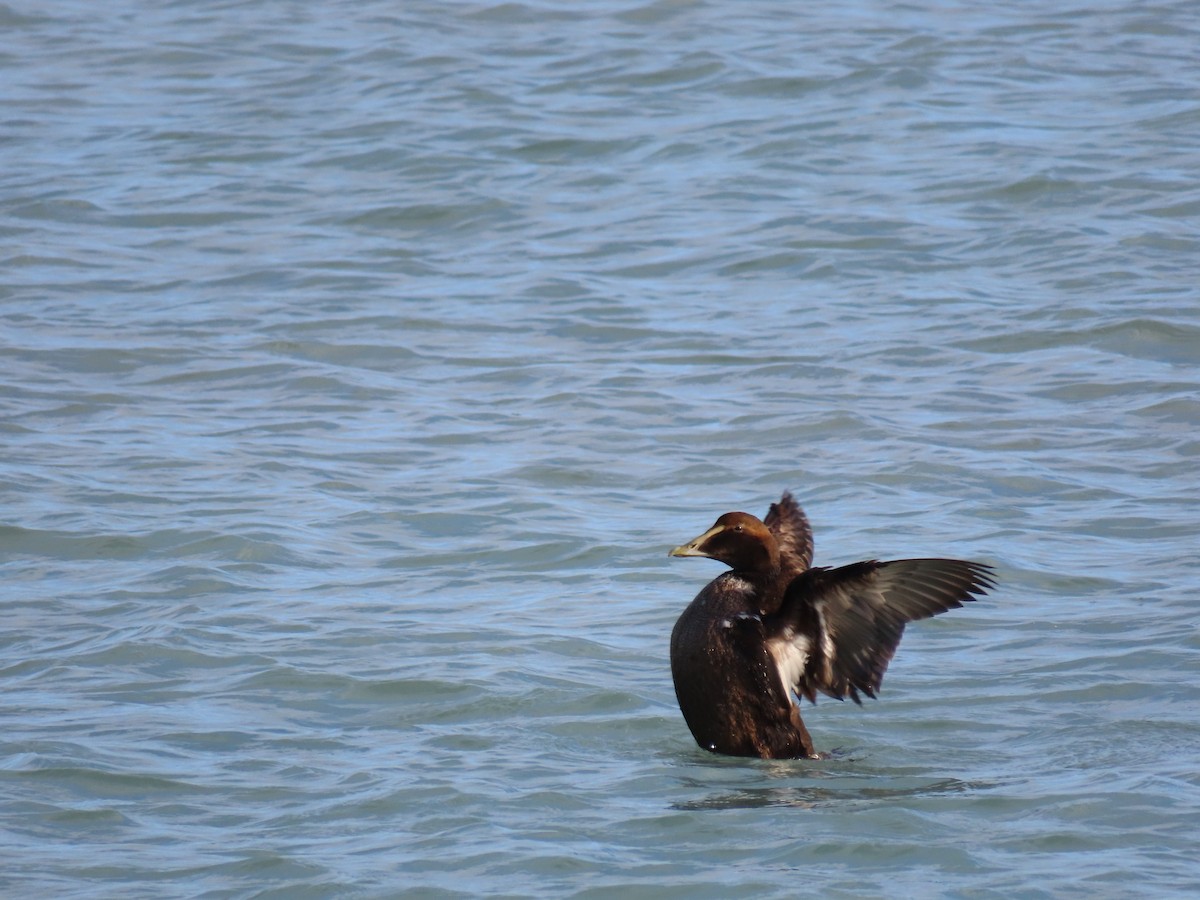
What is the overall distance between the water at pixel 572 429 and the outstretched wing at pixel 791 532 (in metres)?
0.60

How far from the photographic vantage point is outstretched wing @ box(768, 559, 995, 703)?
18.9 ft

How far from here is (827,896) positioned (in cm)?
471

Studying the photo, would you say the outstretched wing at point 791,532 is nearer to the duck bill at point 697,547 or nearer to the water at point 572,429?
the duck bill at point 697,547

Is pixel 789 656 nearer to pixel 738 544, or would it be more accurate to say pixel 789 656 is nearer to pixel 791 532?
pixel 738 544

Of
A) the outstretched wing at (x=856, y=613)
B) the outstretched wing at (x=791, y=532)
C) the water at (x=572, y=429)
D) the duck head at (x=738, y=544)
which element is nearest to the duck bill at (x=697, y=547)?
the duck head at (x=738, y=544)

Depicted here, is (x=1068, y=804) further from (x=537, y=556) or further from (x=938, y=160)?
(x=938, y=160)

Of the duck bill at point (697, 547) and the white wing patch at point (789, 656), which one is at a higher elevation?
the duck bill at point (697, 547)

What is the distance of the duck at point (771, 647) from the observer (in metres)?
5.91

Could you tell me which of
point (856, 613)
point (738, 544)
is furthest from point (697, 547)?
point (856, 613)

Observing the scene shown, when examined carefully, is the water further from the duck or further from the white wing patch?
the white wing patch

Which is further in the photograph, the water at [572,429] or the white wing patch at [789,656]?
the white wing patch at [789,656]

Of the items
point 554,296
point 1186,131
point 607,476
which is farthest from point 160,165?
point 1186,131

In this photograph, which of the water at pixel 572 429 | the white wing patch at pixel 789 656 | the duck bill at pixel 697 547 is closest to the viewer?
the water at pixel 572 429

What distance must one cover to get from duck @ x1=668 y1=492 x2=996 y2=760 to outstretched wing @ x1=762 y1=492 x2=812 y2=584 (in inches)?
17.7
